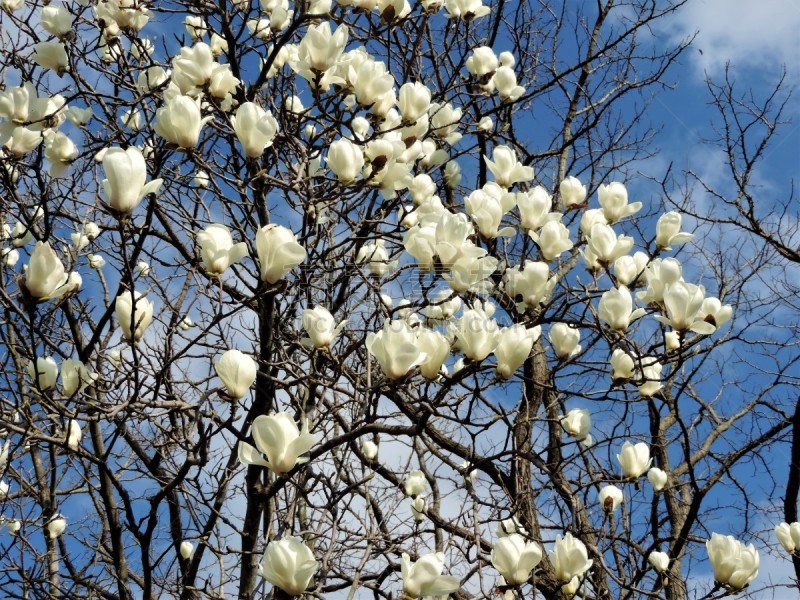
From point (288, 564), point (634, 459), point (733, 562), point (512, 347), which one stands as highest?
point (634, 459)

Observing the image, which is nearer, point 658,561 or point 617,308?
point 617,308

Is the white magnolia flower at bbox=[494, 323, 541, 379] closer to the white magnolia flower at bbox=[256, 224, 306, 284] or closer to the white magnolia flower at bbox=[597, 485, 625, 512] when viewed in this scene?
the white magnolia flower at bbox=[256, 224, 306, 284]

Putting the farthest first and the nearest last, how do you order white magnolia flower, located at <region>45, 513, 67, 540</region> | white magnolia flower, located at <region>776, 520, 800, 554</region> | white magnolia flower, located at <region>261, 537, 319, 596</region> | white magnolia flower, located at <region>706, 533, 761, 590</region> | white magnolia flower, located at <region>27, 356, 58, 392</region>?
white magnolia flower, located at <region>45, 513, 67, 540</region> → white magnolia flower, located at <region>776, 520, 800, 554</region> → white magnolia flower, located at <region>706, 533, 761, 590</region> → white magnolia flower, located at <region>27, 356, 58, 392</region> → white magnolia flower, located at <region>261, 537, 319, 596</region>

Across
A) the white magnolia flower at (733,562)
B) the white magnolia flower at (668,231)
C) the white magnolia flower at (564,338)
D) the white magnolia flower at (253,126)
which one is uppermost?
the white magnolia flower at (668,231)

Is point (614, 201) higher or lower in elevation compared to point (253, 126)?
higher

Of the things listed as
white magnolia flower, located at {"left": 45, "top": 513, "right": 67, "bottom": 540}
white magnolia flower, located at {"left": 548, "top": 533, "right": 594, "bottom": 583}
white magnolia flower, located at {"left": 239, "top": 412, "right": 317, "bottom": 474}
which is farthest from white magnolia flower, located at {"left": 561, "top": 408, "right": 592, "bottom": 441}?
white magnolia flower, located at {"left": 45, "top": 513, "right": 67, "bottom": 540}

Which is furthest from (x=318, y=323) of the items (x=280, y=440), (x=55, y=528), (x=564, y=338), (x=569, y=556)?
(x=55, y=528)

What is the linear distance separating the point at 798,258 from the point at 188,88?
4938 millimetres

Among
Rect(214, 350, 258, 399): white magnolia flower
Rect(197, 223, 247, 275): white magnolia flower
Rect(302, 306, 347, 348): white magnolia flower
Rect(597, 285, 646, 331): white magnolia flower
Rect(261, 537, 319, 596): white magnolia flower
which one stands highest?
Rect(597, 285, 646, 331): white magnolia flower

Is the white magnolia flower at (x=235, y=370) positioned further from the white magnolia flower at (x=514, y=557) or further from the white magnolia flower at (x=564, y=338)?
the white magnolia flower at (x=564, y=338)

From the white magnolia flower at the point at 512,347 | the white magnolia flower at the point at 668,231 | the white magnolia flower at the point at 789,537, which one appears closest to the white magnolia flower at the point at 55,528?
the white magnolia flower at the point at 512,347

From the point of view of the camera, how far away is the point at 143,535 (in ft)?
6.77

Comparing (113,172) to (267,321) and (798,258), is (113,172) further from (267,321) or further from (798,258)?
(798,258)

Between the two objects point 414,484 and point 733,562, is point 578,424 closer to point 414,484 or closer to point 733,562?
point 733,562
